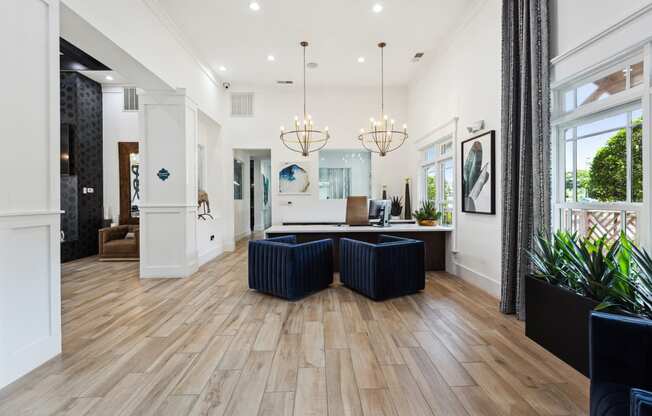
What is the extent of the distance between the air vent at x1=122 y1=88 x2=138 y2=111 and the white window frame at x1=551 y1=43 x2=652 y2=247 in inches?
296

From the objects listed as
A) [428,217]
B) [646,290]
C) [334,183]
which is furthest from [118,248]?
[646,290]

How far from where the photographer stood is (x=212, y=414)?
1703mm

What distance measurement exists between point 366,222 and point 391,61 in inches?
122

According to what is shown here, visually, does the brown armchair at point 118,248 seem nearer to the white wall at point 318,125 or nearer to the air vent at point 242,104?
the white wall at point 318,125

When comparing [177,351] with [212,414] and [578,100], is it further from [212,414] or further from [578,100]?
[578,100]

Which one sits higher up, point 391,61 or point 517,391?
point 391,61

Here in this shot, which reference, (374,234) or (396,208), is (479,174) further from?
(396,208)

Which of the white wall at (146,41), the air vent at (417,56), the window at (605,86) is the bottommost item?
the window at (605,86)

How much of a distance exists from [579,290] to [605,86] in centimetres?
159

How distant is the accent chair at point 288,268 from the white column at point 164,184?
1.61 meters

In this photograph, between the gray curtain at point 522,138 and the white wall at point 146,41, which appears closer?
the gray curtain at point 522,138

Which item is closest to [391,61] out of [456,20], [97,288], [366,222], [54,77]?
[456,20]

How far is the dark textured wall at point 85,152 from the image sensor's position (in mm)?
6223

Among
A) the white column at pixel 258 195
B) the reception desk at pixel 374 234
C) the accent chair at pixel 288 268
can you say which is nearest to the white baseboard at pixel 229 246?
the reception desk at pixel 374 234
